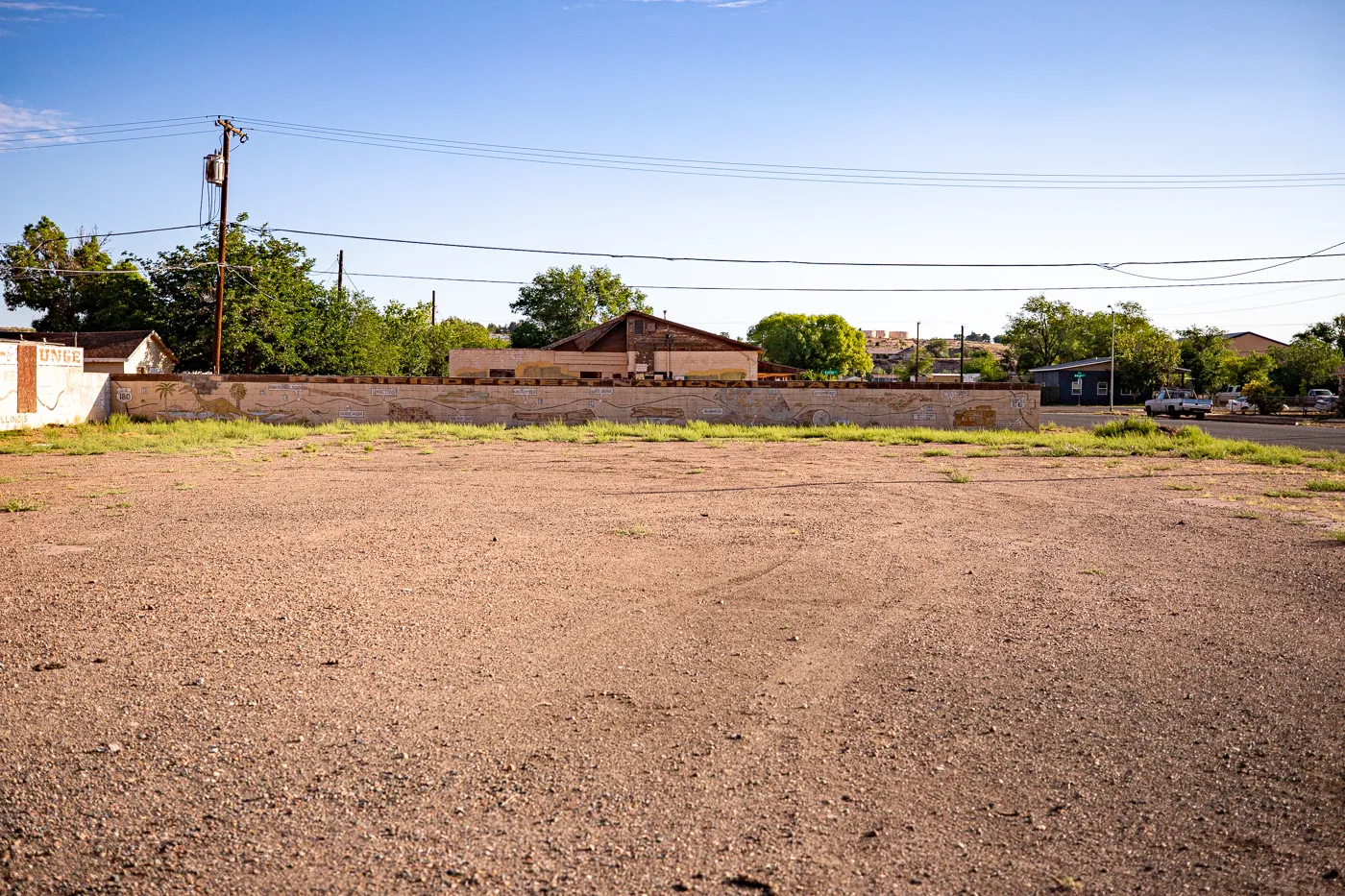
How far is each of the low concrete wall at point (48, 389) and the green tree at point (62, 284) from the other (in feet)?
80.9

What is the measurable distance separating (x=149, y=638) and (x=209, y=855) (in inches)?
125

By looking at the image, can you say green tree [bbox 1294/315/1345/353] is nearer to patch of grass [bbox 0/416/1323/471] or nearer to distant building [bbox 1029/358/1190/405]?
distant building [bbox 1029/358/1190/405]

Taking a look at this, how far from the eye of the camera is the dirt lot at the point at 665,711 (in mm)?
3395

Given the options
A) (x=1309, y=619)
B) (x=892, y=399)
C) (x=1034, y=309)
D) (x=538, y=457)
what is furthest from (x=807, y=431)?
(x=1034, y=309)

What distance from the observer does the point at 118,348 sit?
42438 millimetres

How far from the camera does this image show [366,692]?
16.6ft

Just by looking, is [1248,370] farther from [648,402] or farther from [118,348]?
[118,348]

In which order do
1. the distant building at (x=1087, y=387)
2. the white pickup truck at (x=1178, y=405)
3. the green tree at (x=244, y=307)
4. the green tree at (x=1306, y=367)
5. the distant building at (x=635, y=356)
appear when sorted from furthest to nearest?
the distant building at (x=1087, y=387)
the green tree at (x=1306, y=367)
the distant building at (x=635, y=356)
the white pickup truck at (x=1178, y=405)
the green tree at (x=244, y=307)

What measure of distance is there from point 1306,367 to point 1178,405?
2760 cm

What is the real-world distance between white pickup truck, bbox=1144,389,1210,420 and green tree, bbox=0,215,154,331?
5908cm

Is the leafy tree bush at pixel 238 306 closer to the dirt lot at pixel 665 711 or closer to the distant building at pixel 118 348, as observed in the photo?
the distant building at pixel 118 348

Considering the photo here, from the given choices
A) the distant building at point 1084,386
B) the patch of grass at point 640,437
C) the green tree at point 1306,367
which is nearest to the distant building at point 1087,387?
the distant building at point 1084,386

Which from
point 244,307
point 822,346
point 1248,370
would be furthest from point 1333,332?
point 244,307

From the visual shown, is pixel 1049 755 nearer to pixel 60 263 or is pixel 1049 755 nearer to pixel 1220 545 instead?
pixel 1220 545
